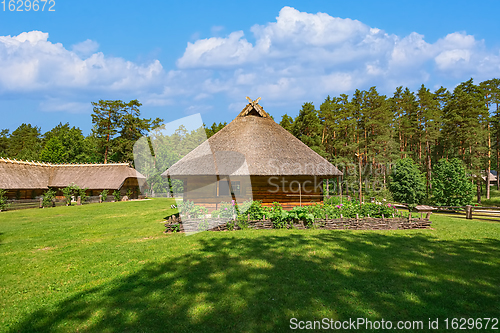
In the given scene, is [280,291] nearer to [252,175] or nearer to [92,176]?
[252,175]

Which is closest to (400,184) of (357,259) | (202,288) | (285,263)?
(357,259)

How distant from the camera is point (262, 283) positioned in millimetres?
5871

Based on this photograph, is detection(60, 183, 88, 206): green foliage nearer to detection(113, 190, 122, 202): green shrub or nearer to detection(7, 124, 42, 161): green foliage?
detection(113, 190, 122, 202): green shrub

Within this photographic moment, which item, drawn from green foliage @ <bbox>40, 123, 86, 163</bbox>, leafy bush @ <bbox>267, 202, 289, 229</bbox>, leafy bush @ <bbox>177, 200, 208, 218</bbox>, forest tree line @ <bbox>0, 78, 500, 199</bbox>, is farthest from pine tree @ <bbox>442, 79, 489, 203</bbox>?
green foliage @ <bbox>40, 123, 86, 163</bbox>

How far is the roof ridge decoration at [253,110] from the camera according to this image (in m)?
20.2

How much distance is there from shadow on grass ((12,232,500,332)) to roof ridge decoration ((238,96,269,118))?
13.6 m

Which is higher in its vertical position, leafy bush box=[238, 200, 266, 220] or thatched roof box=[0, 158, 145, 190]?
thatched roof box=[0, 158, 145, 190]

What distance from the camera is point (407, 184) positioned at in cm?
2514

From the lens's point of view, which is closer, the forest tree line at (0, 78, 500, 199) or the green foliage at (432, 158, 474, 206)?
the green foliage at (432, 158, 474, 206)

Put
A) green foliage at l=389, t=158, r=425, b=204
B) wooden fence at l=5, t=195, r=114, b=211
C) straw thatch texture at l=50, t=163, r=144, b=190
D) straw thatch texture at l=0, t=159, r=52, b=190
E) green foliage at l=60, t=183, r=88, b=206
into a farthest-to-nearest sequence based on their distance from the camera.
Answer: straw thatch texture at l=50, t=163, r=144, b=190
green foliage at l=60, t=183, r=88, b=206
straw thatch texture at l=0, t=159, r=52, b=190
green foliage at l=389, t=158, r=425, b=204
wooden fence at l=5, t=195, r=114, b=211

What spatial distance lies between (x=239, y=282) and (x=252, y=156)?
10.4 m

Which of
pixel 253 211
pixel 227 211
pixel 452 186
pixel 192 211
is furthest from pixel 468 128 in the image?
pixel 192 211

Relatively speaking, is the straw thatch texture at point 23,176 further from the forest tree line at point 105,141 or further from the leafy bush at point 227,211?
the leafy bush at point 227,211

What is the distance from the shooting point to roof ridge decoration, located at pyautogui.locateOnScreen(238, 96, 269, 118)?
20.2 metres
